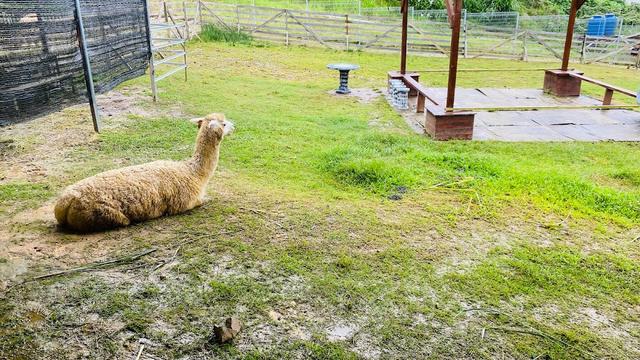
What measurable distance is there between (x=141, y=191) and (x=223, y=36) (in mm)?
15375

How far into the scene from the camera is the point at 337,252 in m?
3.50

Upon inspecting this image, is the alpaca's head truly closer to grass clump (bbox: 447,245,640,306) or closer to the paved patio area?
grass clump (bbox: 447,245,640,306)

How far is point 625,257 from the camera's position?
3.71 m

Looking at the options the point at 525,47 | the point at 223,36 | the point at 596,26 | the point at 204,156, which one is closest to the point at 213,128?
the point at 204,156

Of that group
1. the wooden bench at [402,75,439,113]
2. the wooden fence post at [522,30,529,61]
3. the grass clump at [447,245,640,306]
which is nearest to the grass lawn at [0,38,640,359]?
the grass clump at [447,245,640,306]

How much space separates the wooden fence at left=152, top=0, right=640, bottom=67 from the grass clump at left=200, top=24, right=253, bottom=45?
1.16 ft

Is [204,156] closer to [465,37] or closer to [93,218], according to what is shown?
[93,218]

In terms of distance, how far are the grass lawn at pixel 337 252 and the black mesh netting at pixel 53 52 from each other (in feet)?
2.20

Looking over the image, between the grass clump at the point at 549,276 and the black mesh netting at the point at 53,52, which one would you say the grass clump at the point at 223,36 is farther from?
the grass clump at the point at 549,276

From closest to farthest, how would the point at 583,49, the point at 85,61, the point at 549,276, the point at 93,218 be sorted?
the point at 549,276
the point at 93,218
the point at 85,61
the point at 583,49

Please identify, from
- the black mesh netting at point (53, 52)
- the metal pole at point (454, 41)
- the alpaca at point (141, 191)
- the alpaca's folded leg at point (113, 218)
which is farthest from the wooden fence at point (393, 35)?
the alpaca's folded leg at point (113, 218)

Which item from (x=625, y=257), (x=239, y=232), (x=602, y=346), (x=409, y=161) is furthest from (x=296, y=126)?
(x=602, y=346)

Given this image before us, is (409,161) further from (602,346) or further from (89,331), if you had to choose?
(89,331)

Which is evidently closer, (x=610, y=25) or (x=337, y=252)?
(x=337, y=252)
